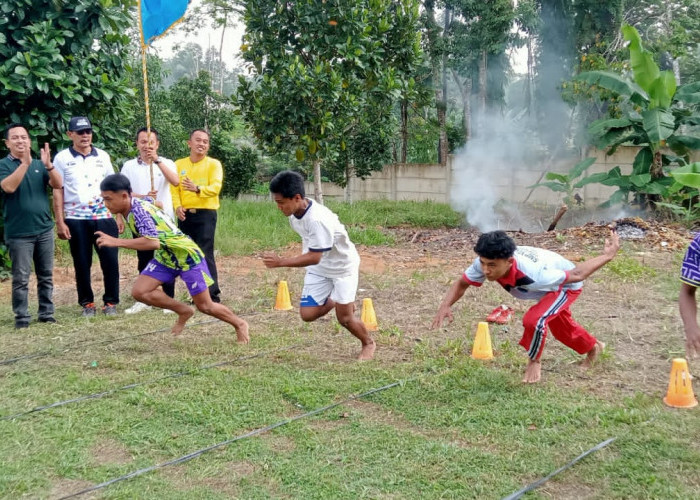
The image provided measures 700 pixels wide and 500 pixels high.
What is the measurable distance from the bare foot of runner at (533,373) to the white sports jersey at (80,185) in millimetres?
4514

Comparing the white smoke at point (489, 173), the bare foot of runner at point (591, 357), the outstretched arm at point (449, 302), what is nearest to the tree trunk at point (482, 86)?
the white smoke at point (489, 173)

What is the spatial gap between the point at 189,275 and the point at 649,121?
8745mm

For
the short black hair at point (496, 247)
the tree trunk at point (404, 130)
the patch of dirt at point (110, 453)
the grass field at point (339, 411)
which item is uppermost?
the tree trunk at point (404, 130)

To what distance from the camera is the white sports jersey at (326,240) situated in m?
4.96

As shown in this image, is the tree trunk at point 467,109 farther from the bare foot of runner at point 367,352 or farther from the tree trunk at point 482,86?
the bare foot of runner at point 367,352

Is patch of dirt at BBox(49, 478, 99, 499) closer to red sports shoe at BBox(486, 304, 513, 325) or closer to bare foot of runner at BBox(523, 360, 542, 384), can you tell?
bare foot of runner at BBox(523, 360, 542, 384)

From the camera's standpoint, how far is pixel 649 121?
1115cm

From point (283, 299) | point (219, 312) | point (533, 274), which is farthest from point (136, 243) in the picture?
point (533, 274)

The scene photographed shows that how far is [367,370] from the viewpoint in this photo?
5.04 metres

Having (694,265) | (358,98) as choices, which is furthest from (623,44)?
(694,265)

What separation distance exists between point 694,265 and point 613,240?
Answer: 894 millimetres

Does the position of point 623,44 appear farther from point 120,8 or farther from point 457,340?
point 457,340

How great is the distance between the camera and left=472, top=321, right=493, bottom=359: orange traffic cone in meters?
5.30

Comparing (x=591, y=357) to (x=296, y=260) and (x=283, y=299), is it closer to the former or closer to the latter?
(x=296, y=260)
